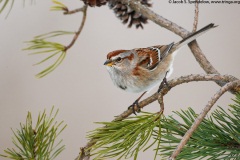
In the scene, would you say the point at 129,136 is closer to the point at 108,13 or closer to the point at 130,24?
the point at 130,24

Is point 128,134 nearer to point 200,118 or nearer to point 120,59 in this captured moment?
point 200,118

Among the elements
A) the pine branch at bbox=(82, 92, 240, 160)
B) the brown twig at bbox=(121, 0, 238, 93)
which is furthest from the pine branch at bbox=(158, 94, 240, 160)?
the brown twig at bbox=(121, 0, 238, 93)

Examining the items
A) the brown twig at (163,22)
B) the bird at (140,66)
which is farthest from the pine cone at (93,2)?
the bird at (140,66)

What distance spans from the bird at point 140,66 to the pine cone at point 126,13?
0.05m

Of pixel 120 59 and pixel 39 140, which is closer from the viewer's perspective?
pixel 39 140

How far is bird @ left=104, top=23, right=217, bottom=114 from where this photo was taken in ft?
2.44

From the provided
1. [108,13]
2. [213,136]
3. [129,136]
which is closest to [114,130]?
[129,136]

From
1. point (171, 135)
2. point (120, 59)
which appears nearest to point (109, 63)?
point (120, 59)

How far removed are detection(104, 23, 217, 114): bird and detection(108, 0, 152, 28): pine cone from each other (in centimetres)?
5

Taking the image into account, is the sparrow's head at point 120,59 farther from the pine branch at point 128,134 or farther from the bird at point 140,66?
the pine branch at point 128,134

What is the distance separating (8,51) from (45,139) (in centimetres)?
44

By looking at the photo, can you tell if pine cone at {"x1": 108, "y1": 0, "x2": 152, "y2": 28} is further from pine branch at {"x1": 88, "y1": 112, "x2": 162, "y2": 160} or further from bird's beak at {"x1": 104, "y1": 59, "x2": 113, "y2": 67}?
pine branch at {"x1": 88, "y1": 112, "x2": 162, "y2": 160}

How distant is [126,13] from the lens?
674mm

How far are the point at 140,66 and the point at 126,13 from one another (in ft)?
0.49
